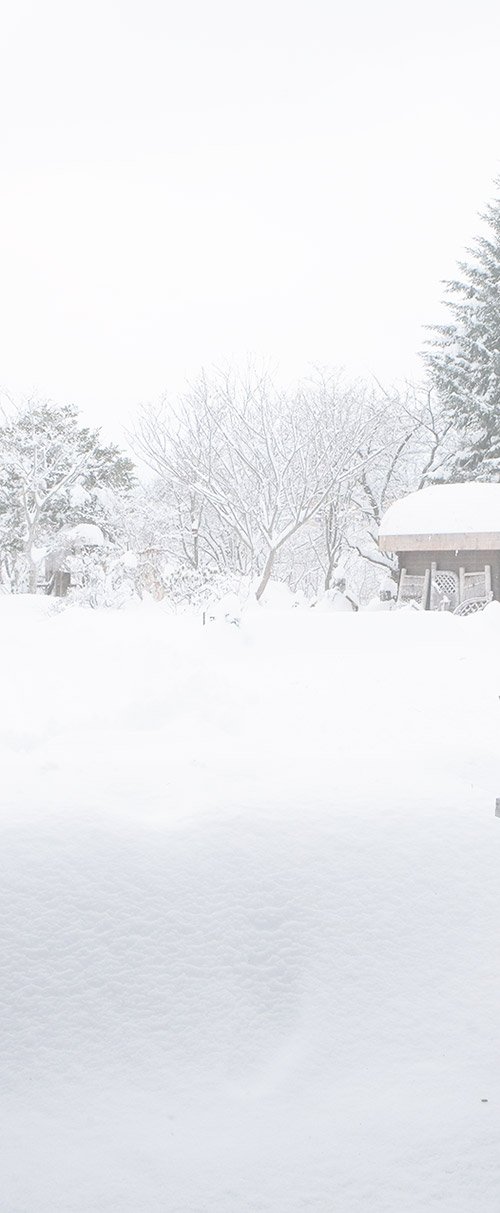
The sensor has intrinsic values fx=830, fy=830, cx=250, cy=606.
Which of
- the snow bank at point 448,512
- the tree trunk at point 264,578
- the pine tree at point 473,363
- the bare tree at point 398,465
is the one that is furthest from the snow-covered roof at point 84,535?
the snow bank at point 448,512

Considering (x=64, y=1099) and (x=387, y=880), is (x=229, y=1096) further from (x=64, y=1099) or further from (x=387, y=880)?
(x=387, y=880)

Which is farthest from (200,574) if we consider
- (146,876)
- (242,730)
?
(146,876)

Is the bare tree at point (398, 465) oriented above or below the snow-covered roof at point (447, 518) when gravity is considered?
above

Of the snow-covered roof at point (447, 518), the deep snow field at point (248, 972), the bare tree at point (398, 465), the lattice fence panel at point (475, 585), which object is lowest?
the deep snow field at point (248, 972)

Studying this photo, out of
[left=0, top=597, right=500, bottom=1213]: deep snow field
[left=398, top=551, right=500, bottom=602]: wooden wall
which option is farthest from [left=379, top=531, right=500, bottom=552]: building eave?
[left=0, top=597, right=500, bottom=1213]: deep snow field

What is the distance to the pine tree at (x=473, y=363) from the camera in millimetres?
20969

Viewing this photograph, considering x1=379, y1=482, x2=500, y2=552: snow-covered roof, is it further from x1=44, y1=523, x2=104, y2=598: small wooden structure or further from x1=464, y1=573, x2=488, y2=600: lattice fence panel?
x1=44, y1=523, x2=104, y2=598: small wooden structure

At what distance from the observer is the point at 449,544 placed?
47.9 ft

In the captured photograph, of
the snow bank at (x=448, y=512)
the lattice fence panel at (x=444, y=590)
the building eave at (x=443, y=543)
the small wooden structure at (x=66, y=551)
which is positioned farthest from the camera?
the small wooden structure at (x=66, y=551)

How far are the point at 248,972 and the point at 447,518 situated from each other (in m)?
12.3

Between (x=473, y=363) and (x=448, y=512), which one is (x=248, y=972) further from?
(x=473, y=363)

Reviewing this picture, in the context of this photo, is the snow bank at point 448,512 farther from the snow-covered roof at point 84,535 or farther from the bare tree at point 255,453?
the snow-covered roof at point 84,535

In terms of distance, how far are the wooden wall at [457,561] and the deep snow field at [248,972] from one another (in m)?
8.76

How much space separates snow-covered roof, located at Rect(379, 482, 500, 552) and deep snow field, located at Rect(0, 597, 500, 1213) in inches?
333
